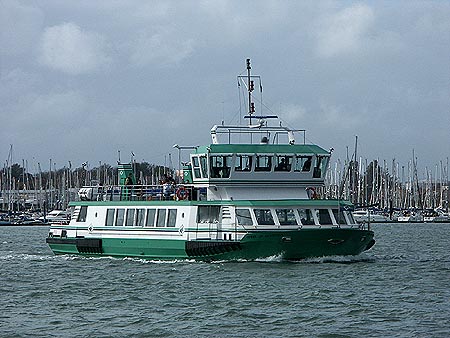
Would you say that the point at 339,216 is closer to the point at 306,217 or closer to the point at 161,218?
the point at 306,217

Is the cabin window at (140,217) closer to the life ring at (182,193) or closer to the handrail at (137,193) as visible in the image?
the handrail at (137,193)

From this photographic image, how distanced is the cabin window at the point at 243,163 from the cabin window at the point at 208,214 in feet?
6.75

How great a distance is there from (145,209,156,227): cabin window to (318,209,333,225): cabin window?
750 cm

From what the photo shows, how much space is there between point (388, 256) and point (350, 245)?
28.7 ft

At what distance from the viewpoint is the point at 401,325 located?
2580cm

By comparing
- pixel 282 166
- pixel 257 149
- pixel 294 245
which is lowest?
pixel 294 245

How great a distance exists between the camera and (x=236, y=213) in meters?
38.8

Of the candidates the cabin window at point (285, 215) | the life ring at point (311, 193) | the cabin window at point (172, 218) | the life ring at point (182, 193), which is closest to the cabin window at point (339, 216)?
the cabin window at point (285, 215)

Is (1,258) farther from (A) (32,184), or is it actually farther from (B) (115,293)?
(A) (32,184)

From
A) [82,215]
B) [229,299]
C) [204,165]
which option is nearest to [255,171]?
[204,165]

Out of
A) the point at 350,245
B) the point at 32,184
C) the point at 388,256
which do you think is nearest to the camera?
the point at 350,245

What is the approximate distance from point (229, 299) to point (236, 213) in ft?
27.4

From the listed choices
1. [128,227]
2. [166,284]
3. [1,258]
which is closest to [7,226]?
[1,258]

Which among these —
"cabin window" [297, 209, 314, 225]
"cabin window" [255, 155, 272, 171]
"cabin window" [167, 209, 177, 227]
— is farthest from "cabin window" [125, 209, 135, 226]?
"cabin window" [297, 209, 314, 225]
